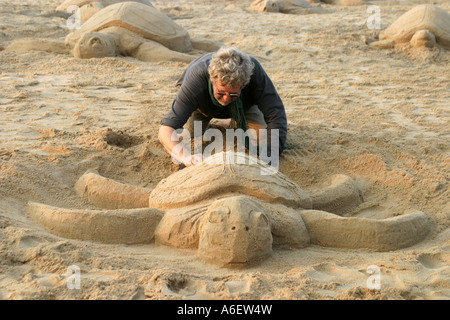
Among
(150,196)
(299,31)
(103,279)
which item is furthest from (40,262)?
(299,31)

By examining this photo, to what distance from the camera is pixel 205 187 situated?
286 centimetres

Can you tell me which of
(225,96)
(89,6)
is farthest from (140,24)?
(225,96)

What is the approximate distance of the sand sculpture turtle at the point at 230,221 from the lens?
8.29ft

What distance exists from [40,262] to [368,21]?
25.5ft

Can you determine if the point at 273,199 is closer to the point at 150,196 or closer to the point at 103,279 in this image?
the point at 150,196

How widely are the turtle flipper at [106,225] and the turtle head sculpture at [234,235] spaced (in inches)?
14.5

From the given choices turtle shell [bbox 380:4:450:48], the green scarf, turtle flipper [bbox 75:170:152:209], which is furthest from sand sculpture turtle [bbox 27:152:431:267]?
turtle shell [bbox 380:4:450:48]

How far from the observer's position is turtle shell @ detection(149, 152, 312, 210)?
2861 mm

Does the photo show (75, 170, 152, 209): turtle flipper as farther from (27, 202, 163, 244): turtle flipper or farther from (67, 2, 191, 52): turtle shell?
(67, 2, 191, 52): turtle shell

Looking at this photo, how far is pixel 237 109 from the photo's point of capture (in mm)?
3627

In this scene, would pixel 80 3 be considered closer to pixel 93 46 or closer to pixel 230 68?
pixel 93 46

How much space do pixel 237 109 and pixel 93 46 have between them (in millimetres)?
3471

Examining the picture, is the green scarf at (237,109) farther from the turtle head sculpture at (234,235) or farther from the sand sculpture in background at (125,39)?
the sand sculpture in background at (125,39)

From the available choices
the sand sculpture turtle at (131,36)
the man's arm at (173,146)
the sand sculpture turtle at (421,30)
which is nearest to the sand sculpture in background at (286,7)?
the sand sculpture turtle at (421,30)
